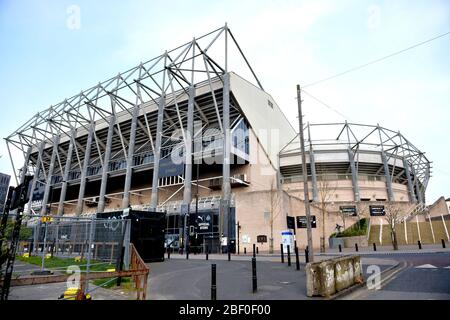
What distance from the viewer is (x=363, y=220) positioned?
3416 cm

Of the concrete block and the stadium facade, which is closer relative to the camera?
the concrete block

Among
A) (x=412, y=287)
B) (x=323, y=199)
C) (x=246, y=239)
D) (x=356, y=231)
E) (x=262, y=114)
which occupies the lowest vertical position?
(x=412, y=287)

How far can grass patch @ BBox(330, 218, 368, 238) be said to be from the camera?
102 feet

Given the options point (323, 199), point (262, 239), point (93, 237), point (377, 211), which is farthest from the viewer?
point (377, 211)

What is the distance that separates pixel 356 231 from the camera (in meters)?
31.6

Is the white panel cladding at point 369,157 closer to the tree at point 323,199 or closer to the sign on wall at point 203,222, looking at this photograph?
the tree at point 323,199

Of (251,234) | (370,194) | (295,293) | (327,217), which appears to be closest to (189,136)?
(251,234)

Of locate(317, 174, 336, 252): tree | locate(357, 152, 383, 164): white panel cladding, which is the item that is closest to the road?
locate(317, 174, 336, 252): tree

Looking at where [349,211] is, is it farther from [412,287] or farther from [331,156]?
[412,287]

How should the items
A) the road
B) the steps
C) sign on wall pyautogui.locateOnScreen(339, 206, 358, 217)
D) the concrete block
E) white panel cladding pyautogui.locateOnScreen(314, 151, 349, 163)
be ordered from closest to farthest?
the road < the concrete block < the steps < sign on wall pyautogui.locateOnScreen(339, 206, 358, 217) < white panel cladding pyautogui.locateOnScreen(314, 151, 349, 163)

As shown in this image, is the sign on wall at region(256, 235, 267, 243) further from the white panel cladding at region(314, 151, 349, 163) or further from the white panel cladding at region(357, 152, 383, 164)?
the white panel cladding at region(357, 152, 383, 164)

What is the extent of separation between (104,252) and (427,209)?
45.3 m

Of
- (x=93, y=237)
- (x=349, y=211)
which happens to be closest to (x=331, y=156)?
(x=349, y=211)

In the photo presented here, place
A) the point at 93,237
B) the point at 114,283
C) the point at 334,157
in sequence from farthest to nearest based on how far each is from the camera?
the point at 334,157, the point at 93,237, the point at 114,283
